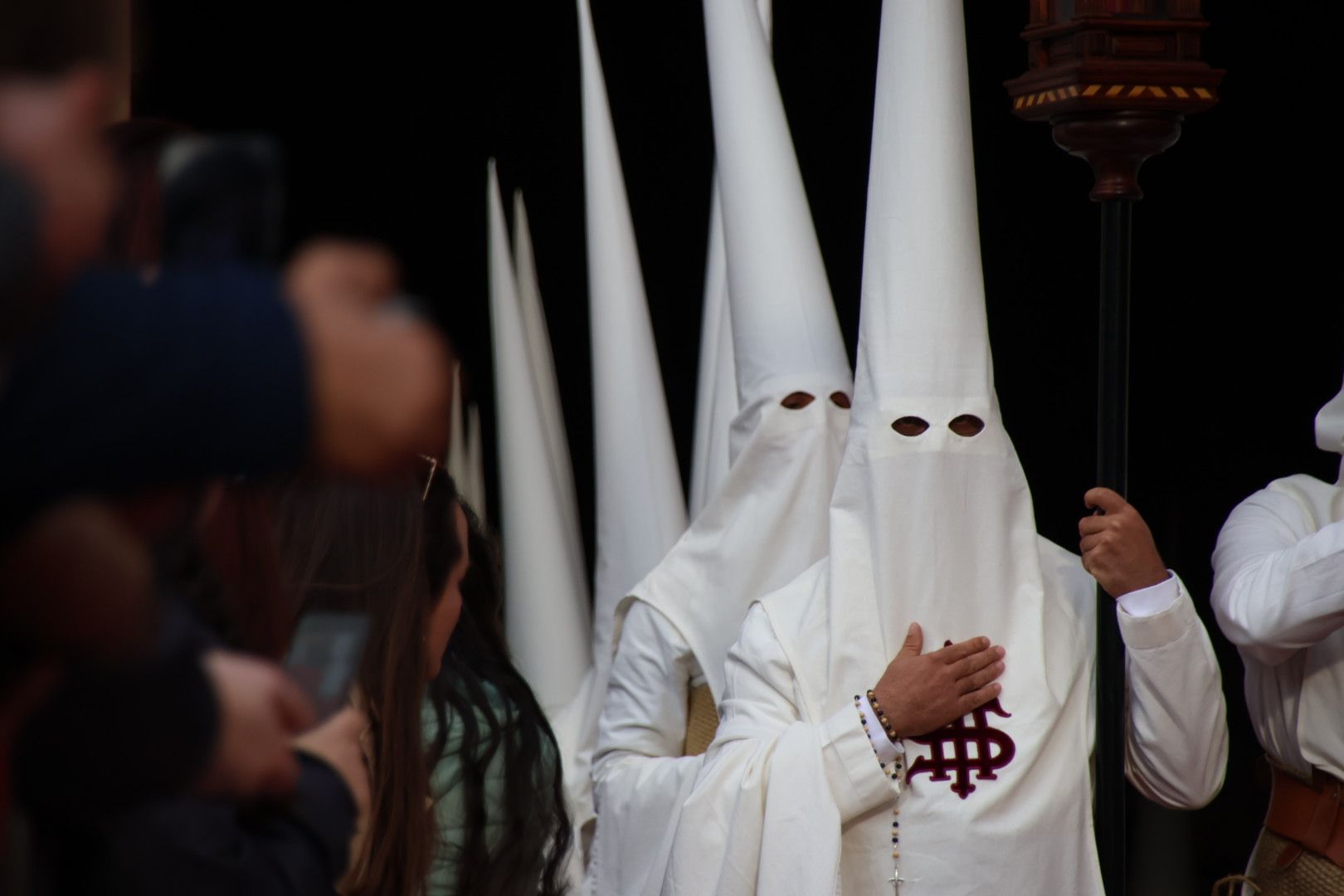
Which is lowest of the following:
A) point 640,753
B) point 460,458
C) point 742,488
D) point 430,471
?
point 640,753

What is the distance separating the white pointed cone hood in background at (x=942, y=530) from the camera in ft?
7.96

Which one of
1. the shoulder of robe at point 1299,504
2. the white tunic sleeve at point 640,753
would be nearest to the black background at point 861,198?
the shoulder of robe at point 1299,504

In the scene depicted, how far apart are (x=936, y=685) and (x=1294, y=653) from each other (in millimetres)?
679

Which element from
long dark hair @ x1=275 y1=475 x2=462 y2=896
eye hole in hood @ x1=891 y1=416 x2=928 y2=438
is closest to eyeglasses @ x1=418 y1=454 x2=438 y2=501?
long dark hair @ x1=275 y1=475 x2=462 y2=896

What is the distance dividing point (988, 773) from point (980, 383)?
0.66 meters

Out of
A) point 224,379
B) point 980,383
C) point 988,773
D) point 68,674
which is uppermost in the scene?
point 224,379

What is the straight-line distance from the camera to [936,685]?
7.88 feet

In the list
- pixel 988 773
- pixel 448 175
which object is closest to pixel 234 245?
pixel 988 773

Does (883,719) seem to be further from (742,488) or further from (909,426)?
(742,488)

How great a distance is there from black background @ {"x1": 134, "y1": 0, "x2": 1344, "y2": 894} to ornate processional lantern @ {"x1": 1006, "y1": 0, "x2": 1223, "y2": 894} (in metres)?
0.74

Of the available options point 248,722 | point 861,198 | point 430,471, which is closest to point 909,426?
point 430,471

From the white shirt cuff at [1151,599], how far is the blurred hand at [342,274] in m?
2.03

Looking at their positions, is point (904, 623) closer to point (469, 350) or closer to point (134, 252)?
point (134, 252)

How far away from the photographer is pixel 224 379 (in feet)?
1.69
